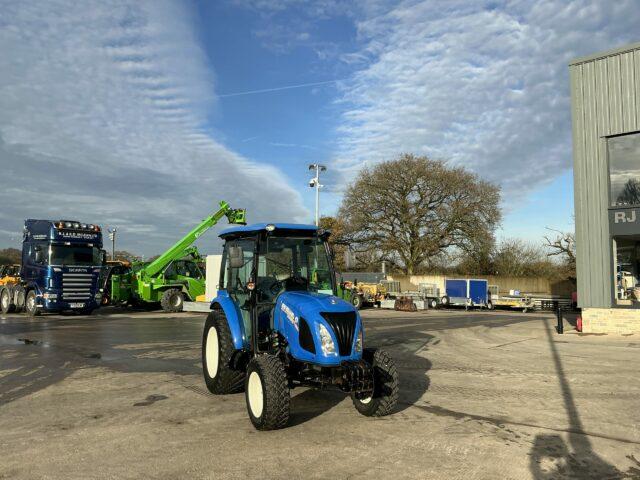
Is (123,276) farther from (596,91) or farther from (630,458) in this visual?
(630,458)

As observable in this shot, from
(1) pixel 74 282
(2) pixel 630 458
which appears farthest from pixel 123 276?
(2) pixel 630 458

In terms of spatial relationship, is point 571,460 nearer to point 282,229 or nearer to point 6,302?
point 282,229

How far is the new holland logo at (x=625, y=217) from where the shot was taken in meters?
15.0

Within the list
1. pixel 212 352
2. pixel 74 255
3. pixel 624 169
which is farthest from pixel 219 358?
pixel 74 255

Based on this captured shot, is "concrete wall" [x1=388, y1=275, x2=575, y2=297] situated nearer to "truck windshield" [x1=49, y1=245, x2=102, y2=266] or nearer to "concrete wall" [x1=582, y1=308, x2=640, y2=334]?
"concrete wall" [x1=582, y1=308, x2=640, y2=334]

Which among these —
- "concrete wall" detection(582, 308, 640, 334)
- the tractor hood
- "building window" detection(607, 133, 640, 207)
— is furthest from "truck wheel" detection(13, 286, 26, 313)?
"building window" detection(607, 133, 640, 207)

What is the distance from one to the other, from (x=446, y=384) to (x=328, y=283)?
9.95 feet

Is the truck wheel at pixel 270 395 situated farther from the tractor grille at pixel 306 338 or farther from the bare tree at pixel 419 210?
the bare tree at pixel 419 210

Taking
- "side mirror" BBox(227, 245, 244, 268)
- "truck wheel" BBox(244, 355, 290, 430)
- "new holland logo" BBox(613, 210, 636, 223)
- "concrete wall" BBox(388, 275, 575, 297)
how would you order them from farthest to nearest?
1. "concrete wall" BBox(388, 275, 575, 297)
2. "new holland logo" BBox(613, 210, 636, 223)
3. "side mirror" BBox(227, 245, 244, 268)
4. "truck wheel" BBox(244, 355, 290, 430)

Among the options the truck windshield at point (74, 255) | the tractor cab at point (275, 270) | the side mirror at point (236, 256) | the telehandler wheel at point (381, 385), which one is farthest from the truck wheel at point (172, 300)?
the telehandler wheel at point (381, 385)

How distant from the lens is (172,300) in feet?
79.6

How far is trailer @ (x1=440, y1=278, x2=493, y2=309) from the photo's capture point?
32.3m

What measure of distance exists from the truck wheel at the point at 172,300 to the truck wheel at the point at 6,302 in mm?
6933

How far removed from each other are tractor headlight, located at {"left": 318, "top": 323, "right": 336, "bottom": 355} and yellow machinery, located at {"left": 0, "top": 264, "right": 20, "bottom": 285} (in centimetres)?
2424
